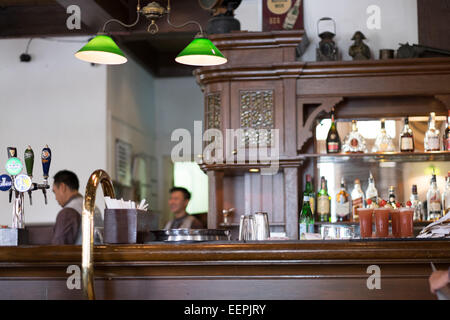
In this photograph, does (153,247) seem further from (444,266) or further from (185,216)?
(185,216)

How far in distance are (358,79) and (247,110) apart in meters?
0.81

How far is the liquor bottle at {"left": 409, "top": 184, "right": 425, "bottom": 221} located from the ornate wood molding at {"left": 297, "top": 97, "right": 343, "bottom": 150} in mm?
847

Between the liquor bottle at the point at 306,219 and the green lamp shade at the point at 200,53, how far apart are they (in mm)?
1450

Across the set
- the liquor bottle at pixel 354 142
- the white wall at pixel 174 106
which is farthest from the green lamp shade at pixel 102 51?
the white wall at pixel 174 106

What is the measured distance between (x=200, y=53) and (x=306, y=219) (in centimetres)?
176

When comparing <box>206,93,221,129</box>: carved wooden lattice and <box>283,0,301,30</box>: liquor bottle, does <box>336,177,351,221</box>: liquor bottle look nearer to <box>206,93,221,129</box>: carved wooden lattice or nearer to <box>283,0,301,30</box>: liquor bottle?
<box>206,93,221,129</box>: carved wooden lattice

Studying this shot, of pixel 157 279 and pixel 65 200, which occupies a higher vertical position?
pixel 65 200

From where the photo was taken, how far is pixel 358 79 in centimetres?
454

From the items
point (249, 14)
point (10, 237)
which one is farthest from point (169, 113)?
point (10, 237)

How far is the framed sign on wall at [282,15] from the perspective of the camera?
4.70 meters

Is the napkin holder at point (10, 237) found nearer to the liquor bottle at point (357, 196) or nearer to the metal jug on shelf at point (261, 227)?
the metal jug on shelf at point (261, 227)

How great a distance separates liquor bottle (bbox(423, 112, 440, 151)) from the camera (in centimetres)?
462

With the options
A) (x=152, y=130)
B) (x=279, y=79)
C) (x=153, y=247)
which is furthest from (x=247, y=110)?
(x=152, y=130)

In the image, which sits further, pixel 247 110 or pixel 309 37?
pixel 309 37
